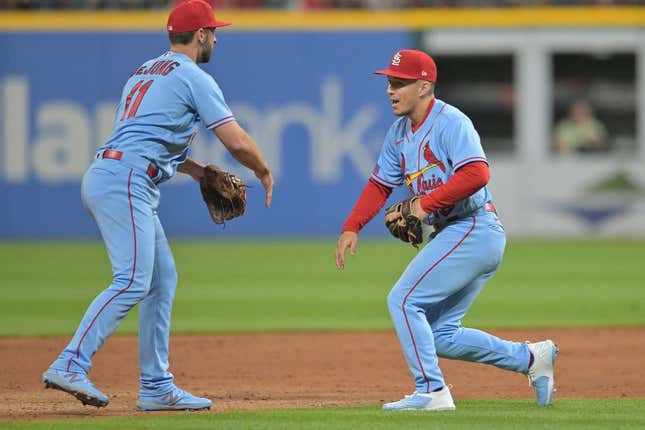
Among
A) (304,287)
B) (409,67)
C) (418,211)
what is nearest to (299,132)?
(304,287)

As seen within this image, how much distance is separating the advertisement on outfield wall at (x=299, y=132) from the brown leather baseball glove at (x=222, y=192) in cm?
1129

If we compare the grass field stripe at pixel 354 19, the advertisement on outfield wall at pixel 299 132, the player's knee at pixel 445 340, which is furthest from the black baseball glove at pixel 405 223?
the grass field stripe at pixel 354 19

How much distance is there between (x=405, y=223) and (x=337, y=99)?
13080mm

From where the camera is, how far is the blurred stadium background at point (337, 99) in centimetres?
1856

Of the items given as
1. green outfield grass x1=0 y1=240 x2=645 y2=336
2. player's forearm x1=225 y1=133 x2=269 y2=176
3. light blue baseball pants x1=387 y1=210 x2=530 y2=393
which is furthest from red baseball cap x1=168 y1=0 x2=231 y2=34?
green outfield grass x1=0 y1=240 x2=645 y2=336

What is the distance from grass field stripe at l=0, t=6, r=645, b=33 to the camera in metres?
18.7

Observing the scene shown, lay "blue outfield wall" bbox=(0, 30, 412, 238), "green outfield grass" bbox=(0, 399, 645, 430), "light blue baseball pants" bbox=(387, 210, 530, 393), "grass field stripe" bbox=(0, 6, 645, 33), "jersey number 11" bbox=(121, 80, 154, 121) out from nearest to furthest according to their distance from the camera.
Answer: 1. "green outfield grass" bbox=(0, 399, 645, 430)
2. "light blue baseball pants" bbox=(387, 210, 530, 393)
3. "jersey number 11" bbox=(121, 80, 154, 121)
4. "blue outfield wall" bbox=(0, 30, 412, 238)
5. "grass field stripe" bbox=(0, 6, 645, 33)

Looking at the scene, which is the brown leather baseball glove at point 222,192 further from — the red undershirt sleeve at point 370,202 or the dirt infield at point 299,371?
the dirt infield at point 299,371

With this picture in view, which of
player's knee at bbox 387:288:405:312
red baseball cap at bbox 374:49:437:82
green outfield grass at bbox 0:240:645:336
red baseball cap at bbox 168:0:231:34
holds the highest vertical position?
red baseball cap at bbox 168:0:231:34

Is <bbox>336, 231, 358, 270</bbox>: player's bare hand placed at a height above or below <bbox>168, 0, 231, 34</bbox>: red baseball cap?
below

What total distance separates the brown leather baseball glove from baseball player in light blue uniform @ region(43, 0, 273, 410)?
0.41 metres

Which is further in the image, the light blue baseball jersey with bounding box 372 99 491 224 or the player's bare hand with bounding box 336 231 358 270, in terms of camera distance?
the player's bare hand with bounding box 336 231 358 270

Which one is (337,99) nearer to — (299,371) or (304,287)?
(304,287)

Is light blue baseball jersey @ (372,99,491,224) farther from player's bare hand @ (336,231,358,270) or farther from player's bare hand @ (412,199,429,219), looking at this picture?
player's bare hand @ (336,231,358,270)
